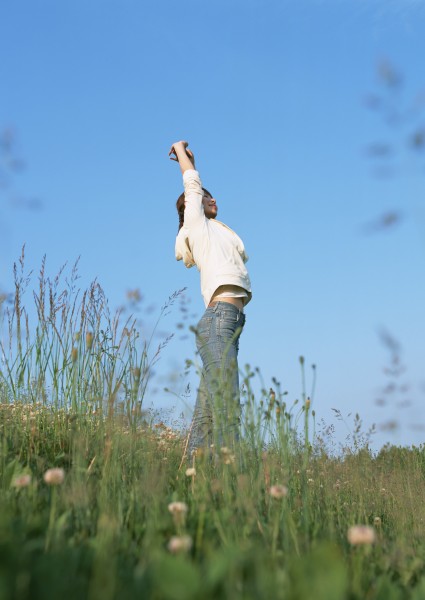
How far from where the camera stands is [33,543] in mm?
1936

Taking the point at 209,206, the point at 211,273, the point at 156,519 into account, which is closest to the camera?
the point at 156,519

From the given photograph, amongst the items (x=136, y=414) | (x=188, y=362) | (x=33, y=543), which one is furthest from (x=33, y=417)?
(x=33, y=543)

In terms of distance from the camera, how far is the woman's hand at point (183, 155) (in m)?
5.41

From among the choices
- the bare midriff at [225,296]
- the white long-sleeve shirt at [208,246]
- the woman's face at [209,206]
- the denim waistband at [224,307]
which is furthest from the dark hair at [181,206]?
the denim waistband at [224,307]

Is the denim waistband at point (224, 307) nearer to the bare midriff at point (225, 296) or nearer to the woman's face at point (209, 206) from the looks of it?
the bare midriff at point (225, 296)

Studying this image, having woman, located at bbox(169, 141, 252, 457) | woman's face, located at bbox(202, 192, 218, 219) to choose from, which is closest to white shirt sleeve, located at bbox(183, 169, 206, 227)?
woman, located at bbox(169, 141, 252, 457)

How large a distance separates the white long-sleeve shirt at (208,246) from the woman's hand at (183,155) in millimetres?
116

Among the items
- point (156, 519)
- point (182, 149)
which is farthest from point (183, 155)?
point (156, 519)

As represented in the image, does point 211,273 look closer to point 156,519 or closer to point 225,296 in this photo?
point 225,296

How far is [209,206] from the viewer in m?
5.57

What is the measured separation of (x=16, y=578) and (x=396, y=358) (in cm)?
260

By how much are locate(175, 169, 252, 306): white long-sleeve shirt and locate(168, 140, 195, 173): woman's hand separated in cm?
12

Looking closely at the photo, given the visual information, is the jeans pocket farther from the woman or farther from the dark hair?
the dark hair

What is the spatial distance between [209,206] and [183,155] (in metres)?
0.44
